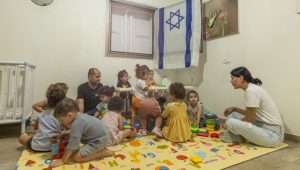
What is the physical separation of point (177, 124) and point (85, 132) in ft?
3.31

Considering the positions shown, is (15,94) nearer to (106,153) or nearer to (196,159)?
(106,153)

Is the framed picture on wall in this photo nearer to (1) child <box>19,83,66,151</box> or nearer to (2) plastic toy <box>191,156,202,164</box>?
(2) plastic toy <box>191,156,202,164</box>

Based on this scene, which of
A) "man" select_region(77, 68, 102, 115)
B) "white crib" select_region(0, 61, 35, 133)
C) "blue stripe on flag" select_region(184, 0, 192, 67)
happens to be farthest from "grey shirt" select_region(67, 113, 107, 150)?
"blue stripe on flag" select_region(184, 0, 192, 67)

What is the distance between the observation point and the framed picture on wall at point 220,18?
2951mm

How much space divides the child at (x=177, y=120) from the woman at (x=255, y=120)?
0.45 meters

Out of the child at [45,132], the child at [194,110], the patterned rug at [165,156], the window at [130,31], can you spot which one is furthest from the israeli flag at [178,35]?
the child at [45,132]

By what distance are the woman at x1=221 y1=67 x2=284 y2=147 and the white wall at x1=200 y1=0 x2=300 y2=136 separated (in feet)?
1.40

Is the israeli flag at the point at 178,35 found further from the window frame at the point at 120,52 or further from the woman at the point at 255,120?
the woman at the point at 255,120

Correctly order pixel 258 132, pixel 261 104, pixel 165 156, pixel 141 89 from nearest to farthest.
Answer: pixel 165 156 < pixel 258 132 < pixel 261 104 < pixel 141 89

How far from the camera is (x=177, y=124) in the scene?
2.19m

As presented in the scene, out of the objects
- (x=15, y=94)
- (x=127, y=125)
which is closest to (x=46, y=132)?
(x=15, y=94)

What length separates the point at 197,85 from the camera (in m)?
3.60

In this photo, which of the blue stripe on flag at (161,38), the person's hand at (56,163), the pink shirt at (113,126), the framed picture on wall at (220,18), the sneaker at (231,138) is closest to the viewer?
the person's hand at (56,163)

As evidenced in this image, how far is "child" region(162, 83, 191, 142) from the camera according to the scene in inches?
85.1
